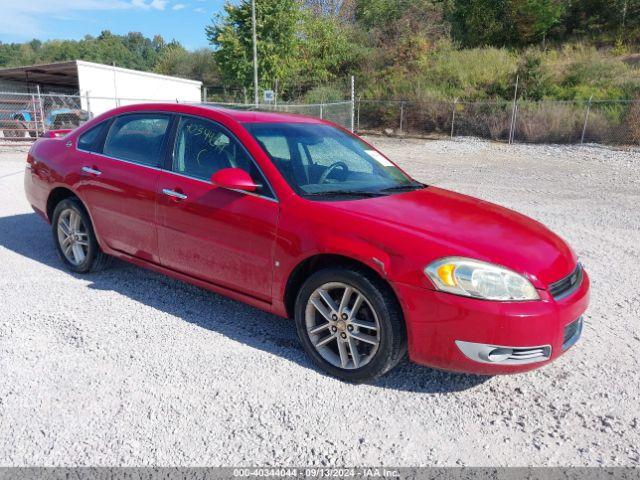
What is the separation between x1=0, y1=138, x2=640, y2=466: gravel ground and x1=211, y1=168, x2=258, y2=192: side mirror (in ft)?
3.55

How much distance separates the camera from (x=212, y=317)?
12.9 ft

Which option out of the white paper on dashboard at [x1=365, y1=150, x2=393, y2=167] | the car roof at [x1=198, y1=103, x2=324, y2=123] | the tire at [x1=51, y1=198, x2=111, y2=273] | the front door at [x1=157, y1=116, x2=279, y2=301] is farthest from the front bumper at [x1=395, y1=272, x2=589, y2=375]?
the tire at [x1=51, y1=198, x2=111, y2=273]

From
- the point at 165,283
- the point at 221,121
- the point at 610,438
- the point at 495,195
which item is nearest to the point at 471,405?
the point at 610,438

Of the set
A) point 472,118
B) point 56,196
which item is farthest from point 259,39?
point 56,196

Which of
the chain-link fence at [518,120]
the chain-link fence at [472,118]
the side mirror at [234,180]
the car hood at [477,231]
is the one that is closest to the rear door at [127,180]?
the side mirror at [234,180]

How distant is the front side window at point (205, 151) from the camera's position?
3586 mm

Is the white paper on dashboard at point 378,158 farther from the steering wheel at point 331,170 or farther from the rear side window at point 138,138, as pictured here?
the rear side window at point 138,138

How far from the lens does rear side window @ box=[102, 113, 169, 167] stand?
4.07 m

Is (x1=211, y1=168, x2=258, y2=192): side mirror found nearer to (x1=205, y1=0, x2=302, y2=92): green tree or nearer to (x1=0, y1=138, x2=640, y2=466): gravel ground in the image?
(x1=0, y1=138, x2=640, y2=466): gravel ground

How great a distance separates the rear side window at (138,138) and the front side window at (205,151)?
217 millimetres

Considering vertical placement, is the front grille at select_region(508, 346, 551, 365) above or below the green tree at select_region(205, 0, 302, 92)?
below

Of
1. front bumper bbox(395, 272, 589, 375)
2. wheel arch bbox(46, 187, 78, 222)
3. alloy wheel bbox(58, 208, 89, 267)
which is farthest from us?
wheel arch bbox(46, 187, 78, 222)

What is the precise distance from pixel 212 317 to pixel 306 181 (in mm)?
1326

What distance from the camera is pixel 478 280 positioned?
2689mm
